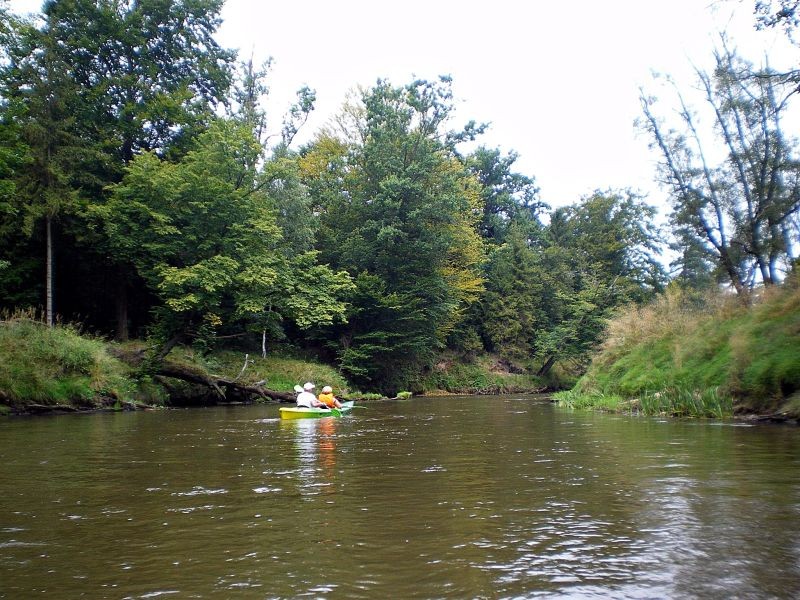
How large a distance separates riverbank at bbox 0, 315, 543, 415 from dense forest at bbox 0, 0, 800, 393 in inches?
43.4

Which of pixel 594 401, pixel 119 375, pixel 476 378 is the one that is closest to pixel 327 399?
pixel 119 375

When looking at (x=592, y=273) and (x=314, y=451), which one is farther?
(x=592, y=273)

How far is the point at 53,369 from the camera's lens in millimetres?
19078

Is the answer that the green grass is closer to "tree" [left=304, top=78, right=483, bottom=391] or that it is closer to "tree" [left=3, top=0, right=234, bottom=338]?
"tree" [left=304, top=78, right=483, bottom=391]

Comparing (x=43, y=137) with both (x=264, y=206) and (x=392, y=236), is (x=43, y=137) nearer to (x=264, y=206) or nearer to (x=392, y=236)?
(x=264, y=206)

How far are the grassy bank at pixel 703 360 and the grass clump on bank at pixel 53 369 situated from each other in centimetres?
1520

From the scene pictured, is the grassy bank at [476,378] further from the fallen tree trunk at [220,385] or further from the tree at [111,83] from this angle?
the tree at [111,83]

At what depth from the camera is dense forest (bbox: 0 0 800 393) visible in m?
23.2

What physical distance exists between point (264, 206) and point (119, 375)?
11556 mm

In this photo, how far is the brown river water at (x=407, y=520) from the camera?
3.68 metres

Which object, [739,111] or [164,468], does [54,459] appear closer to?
[164,468]

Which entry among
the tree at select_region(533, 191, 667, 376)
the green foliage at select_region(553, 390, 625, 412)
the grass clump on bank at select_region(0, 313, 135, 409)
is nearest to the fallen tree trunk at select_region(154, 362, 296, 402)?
the grass clump on bank at select_region(0, 313, 135, 409)

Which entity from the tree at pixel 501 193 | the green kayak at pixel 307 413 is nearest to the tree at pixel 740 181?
the green kayak at pixel 307 413

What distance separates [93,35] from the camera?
2972 cm
